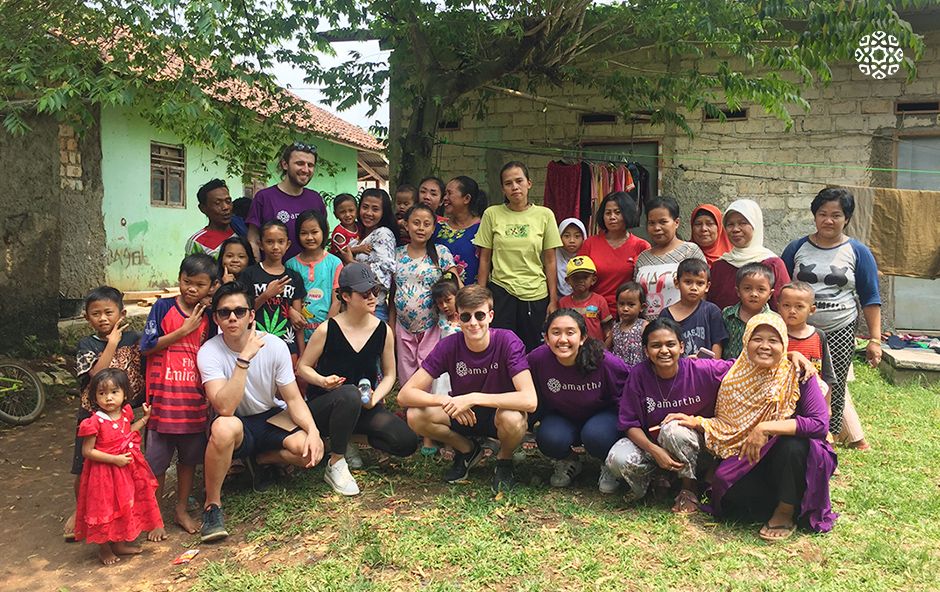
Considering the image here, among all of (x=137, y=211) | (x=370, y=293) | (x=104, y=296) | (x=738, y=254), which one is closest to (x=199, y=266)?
(x=104, y=296)

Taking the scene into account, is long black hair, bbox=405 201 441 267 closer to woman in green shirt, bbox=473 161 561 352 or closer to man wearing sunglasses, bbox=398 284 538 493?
woman in green shirt, bbox=473 161 561 352

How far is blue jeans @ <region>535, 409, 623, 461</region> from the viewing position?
141 inches

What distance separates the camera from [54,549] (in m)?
3.34

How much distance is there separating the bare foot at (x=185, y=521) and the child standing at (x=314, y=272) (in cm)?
122

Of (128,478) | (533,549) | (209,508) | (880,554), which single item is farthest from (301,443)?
(880,554)

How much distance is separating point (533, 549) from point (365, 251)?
2.33 meters

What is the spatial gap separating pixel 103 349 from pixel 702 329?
10.5ft

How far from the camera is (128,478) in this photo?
10.2ft

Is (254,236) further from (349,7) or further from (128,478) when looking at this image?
(349,7)

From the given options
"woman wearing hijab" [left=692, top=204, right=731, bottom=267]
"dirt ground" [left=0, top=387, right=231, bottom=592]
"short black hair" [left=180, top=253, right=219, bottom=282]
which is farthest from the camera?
"woman wearing hijab" [left=692, top=204, right=731, bottom=267]

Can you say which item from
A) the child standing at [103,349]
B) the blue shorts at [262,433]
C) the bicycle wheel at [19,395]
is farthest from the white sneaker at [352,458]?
the bicycle wheel at [19,395]

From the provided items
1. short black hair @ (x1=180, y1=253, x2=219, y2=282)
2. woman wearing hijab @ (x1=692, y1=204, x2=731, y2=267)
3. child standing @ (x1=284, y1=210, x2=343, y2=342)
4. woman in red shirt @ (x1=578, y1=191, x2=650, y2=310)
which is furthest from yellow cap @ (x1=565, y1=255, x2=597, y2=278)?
short black hair @ (x1=180, y1=253, x2=219, y2=282)

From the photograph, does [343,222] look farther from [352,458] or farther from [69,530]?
[69,530]

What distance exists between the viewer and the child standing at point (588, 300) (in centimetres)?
416
